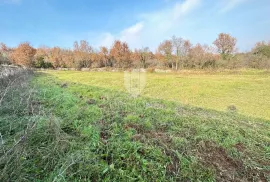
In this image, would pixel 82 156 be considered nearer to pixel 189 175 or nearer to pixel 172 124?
pixel 189 175

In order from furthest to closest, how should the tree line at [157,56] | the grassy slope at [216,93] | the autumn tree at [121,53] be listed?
the autumn tree at [121,53], the tree line at [157,56], the grassy slope at [216,93]

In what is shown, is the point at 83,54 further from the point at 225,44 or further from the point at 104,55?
the point at 225,44

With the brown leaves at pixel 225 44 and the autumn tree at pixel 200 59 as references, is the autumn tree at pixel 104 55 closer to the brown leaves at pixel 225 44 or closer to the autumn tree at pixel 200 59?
the autumn tree at pixel 200 59

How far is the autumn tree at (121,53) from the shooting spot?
27.0 m

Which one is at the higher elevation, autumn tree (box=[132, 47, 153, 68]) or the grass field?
autumn tree (box=[132, 47, 153, 68])

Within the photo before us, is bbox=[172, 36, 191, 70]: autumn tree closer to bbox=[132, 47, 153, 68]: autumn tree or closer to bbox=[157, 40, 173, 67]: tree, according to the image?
bbox=[157, 40, 173, 67]: tree

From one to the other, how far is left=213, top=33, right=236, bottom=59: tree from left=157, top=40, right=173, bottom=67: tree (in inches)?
349

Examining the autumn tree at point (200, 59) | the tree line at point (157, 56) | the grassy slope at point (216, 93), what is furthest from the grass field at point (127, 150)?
the autumn tree at point (200, 59)

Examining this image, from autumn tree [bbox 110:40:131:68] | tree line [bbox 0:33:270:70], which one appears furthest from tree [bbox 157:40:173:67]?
autumn tree [bbox 110:40:131:68]

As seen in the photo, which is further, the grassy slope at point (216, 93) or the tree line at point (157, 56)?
the tree line at point (157, 56)

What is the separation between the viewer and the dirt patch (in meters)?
1.55

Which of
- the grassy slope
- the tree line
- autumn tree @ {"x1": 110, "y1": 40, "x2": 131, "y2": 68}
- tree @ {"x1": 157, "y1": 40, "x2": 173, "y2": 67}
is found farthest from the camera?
autumn tree @ {"x1": 110, "y1": 40, "x2": 131, "y2": 68}

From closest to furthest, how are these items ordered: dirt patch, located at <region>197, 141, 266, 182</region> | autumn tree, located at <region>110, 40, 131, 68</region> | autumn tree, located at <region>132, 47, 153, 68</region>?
dirt patch, located at <region>197, 141, 266, 182</region>
autumn tree, located at <region>110, 40, 131, 68</region>
autumn tree, located at <region>132, 47, 153, 68</region>

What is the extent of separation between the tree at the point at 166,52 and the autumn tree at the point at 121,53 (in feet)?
21.1
